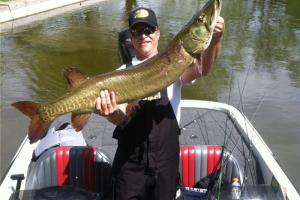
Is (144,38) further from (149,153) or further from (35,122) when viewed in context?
(35,122)

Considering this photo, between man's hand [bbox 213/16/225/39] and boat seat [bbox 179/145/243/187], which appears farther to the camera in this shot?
boat seat [bbox 179/145/243/187]

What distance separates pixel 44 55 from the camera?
1493 centimetres

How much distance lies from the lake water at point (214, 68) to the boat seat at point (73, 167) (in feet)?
8.19

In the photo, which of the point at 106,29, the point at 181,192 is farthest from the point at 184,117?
the point at 106,29

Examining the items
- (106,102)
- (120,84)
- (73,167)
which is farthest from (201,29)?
(73,167)

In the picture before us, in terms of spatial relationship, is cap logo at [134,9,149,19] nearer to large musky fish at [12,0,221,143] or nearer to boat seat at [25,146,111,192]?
large musky fish at [12,0,221,143]

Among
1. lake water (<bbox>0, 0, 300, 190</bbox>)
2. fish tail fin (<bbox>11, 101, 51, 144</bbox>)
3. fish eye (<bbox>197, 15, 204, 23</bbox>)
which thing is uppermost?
fish eye (<bbox>197, 15, 204, 23</bbox>)

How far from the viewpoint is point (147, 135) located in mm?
3680

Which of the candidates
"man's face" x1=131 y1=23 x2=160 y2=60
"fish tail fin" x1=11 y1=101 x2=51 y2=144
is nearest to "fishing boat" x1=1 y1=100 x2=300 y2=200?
"fish tail fin" x1=11 y1=101 x2=51 y2=144

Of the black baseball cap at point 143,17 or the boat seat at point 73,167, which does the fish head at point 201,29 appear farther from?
the boat seat at point 73,167

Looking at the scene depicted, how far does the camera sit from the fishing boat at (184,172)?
14.3 ft

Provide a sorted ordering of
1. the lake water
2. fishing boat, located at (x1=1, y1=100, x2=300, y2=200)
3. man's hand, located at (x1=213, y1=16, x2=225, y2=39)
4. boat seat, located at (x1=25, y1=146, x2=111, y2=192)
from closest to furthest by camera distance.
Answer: man's hand, located at (x1=213, y1=16, x2=225, y2=39) → fishing boat, located at (x1=1, y1=100, x2=300, y2=200) → boat seat, located at (x1=25, y1=146, x2=111, y2=192) → the lake water

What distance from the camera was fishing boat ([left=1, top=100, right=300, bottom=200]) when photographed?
4359 millimetres

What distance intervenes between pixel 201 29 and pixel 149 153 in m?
1.11
